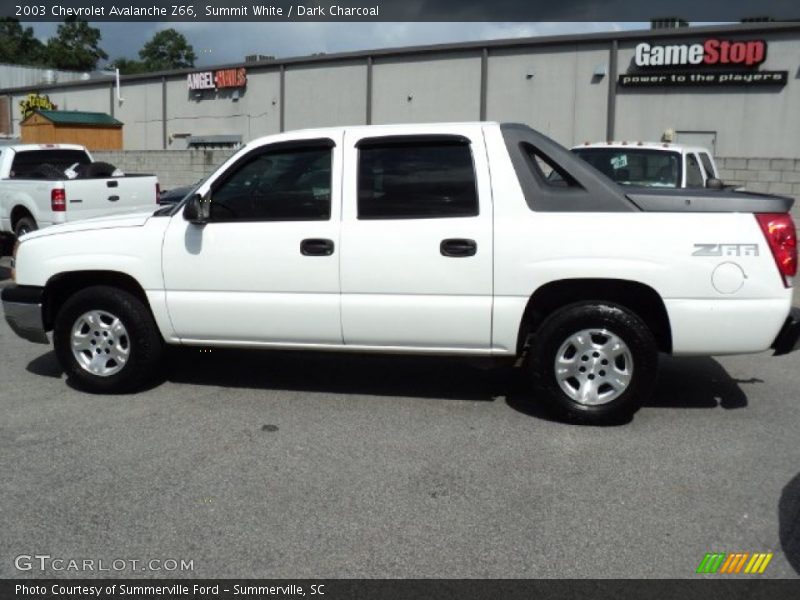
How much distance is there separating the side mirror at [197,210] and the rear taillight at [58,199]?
7.51m

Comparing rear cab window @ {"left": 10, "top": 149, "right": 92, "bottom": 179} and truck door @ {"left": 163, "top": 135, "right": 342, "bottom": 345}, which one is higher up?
rear cab window @ {"left": 10, "top": 149, "right": 92, "bottom": 179}

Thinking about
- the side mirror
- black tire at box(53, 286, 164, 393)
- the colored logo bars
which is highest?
the side mirror

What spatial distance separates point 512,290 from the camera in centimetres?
522

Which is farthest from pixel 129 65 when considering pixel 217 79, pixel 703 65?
pixel 703 65

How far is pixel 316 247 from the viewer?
5.44 m

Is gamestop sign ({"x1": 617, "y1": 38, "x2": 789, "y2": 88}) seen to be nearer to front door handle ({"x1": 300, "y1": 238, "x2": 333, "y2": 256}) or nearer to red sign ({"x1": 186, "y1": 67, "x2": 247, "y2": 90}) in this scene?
red sign ({"x1": 186, "y1": 67, "x2": 247, "y2": 90})

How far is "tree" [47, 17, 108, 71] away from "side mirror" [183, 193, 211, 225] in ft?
290

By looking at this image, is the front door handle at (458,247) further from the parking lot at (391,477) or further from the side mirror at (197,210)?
the side mirror at (197,210)

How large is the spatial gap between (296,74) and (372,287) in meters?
29.5

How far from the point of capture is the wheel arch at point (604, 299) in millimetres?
5223

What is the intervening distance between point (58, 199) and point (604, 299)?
9512mm

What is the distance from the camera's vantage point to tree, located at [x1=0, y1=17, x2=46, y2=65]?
83812 mm

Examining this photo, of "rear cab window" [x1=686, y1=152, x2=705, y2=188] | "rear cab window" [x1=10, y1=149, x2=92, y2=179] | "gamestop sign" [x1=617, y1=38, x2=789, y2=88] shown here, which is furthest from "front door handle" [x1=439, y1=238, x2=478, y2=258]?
"gamestop sign" [x1=617, y1=38, x2=789, y2=88]

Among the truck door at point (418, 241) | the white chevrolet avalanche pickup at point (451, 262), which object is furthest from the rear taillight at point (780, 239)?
the truck door at point (418, 241)
